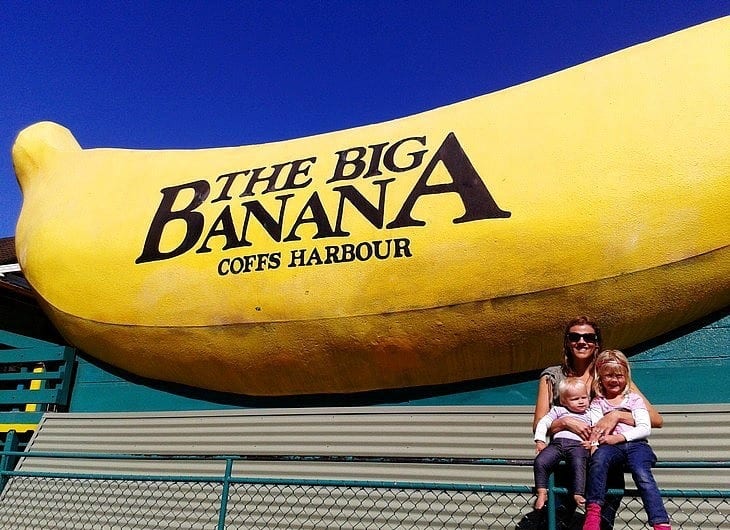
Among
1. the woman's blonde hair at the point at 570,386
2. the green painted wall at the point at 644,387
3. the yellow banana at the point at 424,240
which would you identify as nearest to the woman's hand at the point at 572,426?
the woman's blonde hair at the point at 570,386

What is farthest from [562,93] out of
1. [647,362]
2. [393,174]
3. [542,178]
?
[647,362]

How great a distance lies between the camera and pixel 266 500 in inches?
148

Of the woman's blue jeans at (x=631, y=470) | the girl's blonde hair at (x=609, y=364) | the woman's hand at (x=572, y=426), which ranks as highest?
the girl's blonde hair at (x=609, y=364)

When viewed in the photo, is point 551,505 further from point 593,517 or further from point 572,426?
point 572,426

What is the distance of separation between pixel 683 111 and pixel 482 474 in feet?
7.17

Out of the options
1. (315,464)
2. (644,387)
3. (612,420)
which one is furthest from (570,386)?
(315,464)

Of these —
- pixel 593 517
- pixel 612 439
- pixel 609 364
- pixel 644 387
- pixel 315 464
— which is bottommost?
pixel 593 517

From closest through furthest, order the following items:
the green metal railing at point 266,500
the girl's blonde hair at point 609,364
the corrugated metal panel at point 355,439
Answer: the girl's blonde hair at point 609,364
the green metal railing at point 266,500
the corrugated metal panel at point 355,439

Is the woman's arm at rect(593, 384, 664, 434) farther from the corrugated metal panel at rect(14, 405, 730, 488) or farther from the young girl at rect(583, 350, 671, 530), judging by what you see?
the corrugated metal panel at rect(14, 405, 730, 488)

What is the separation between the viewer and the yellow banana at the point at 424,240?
330 centimetres

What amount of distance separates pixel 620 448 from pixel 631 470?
8 centimetres

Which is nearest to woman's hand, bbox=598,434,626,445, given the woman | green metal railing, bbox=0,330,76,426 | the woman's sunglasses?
the woman

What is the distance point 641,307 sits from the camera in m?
3.36

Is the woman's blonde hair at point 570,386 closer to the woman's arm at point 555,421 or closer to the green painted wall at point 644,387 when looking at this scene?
the woman's arm at point 555,421
